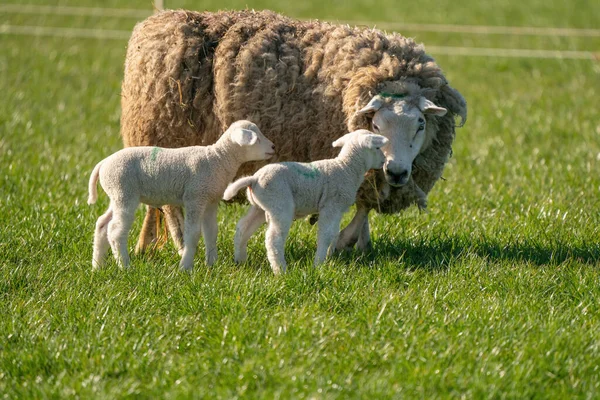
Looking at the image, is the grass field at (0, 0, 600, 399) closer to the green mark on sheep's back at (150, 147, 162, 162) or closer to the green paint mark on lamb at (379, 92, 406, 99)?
the green mark on sheep's back at (150, 147, 162, 162)

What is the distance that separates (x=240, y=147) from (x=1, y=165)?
3519mm

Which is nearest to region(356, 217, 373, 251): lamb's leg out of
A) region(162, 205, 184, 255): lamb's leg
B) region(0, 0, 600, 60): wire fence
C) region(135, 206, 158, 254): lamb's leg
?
region(162, 205, 184, 255): lamb's leg

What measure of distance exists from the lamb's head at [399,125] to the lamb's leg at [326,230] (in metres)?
0.43

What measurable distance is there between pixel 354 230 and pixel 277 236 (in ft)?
3.47

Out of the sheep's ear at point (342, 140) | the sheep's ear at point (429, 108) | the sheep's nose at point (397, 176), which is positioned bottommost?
the sheep's nose at point (397, 176)

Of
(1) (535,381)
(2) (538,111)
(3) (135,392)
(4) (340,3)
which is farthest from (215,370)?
(4) (340,3)

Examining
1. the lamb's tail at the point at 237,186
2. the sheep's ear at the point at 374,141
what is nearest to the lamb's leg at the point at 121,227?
the lamb's tail at the point at 237,186

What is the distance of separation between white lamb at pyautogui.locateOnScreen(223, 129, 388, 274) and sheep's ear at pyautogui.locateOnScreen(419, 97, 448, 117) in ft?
1.39

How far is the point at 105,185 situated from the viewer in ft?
18.2

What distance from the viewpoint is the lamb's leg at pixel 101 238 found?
18.8ft

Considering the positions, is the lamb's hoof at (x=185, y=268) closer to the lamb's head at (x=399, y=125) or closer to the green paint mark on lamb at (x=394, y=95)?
the lamb's head at (x=399, y=125)

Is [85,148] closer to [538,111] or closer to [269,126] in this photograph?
[269,126]

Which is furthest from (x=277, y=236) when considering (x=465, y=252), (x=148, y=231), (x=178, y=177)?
(x=148, y=231)

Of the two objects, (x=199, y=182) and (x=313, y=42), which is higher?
(x=313, y=42)
